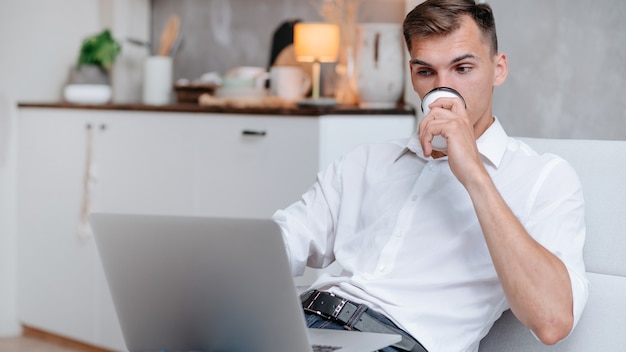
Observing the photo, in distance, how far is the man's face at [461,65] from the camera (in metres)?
1.74

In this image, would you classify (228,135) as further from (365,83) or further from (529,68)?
(529,68)

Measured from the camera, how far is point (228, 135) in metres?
3.24

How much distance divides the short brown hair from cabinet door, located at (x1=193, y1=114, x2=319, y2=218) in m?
1.16

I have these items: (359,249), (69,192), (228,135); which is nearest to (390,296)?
(359,249)

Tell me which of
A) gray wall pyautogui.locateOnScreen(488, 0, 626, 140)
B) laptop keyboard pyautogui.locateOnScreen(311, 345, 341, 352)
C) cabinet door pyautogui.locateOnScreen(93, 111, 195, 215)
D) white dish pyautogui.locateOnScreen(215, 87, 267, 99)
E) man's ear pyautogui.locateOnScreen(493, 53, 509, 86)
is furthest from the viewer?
white dish pyautogui.locateOnScreen(215, 87, 267, 99)

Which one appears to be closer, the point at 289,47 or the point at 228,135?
the point at 228,135

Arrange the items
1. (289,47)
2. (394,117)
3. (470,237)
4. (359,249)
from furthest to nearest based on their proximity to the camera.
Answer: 1. (289,47)
2. (394,117)
3. (359,249)
4. (470,237)

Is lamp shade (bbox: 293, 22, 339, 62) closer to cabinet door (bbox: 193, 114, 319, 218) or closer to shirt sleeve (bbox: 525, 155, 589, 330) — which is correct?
cabinet door (bbox: 193, 114, 319, 218)

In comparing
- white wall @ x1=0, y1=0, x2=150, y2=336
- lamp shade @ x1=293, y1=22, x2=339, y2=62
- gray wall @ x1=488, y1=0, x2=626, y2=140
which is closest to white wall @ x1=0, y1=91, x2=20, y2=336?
white wall @ x1=0, y1=0, x2=150, y2=336

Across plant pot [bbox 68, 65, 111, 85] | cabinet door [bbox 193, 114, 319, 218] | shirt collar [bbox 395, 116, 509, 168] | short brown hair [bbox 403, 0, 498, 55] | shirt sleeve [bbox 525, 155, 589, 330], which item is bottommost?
cabinet door [bbox 193, 114, 319, 218]

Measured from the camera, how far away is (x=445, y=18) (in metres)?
1.76

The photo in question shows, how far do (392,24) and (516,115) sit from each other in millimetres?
811

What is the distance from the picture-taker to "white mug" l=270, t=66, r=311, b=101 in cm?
343

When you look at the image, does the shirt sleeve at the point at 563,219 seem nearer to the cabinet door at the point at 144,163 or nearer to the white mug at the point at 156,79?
the cabinet door at the point at 144,163
